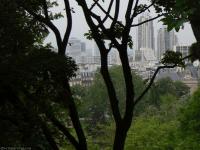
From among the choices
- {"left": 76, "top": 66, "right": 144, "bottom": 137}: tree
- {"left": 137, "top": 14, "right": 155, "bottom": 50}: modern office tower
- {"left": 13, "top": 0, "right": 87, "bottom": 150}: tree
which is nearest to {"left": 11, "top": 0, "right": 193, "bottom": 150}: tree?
{"left": 13, "top": 0, "right": 87, "bottom": 150}: tree

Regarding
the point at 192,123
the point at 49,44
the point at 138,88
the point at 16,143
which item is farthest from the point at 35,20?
the point at 138,88

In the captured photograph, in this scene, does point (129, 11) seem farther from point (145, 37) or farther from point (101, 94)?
point (145, 37)

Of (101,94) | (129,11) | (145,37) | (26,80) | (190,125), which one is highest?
(145,37)

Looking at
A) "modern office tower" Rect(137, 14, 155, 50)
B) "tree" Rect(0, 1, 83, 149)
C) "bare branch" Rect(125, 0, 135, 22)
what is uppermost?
"modern office tower" Rect(137, 14, 155, 50)

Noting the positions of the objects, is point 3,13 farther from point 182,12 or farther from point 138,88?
point 138,88

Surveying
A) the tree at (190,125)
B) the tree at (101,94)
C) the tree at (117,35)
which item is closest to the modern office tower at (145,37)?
the tree at (101,94)

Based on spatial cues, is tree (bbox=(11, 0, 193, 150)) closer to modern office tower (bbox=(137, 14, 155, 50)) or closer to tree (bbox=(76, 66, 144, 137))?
tree (bbox=(76, 66, 144, 137))

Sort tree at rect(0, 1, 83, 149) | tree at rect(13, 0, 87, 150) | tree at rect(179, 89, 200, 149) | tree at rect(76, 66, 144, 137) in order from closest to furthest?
tree at rect(0, 1, 83, 149)
tree at rect(13, 0, 87, 150)
tree at rect(179, 89, 200, 149)
tree at rect(76, 66, 144, 137)

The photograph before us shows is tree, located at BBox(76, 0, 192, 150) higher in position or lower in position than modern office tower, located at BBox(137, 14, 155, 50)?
lower

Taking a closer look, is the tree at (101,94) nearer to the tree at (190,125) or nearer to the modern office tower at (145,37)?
Answer: the tree at (190,125)

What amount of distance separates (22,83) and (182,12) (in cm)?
351

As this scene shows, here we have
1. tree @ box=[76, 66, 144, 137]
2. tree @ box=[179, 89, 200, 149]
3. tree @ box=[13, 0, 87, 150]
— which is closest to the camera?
tree @ box=[13, 0, 87, 150]

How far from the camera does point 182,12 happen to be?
2.88m

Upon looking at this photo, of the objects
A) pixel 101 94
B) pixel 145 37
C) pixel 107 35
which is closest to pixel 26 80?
pixel 107 35
